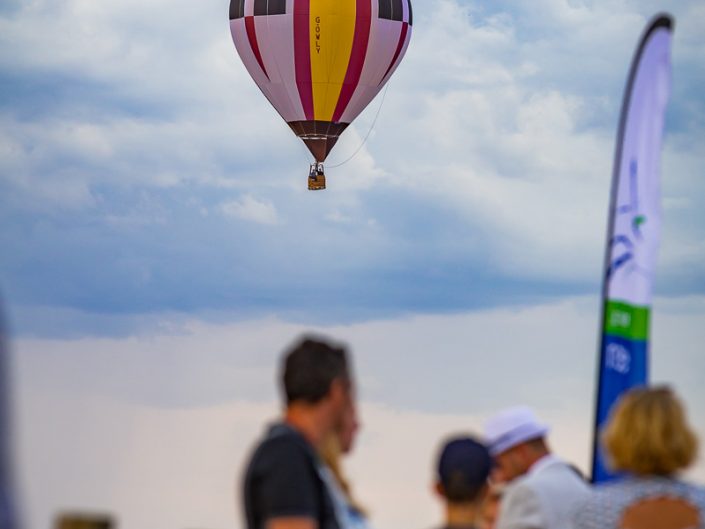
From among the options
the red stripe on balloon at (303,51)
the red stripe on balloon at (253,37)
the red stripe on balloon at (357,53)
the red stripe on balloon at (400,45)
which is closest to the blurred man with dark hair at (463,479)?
the red stripe on balloon at (303,51)

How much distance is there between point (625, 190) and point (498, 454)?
2165 mm

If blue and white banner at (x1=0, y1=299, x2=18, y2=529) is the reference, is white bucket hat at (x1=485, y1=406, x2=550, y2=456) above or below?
below

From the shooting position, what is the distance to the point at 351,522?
4434 millimetres

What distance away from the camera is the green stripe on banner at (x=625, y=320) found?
310 inches

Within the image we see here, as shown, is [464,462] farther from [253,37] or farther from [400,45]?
[400,45]

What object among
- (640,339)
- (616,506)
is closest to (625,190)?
(640,339)

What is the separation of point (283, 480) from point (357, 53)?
3024 centimetres

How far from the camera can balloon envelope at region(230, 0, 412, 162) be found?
32.8 meters

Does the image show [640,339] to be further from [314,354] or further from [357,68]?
[357,68]

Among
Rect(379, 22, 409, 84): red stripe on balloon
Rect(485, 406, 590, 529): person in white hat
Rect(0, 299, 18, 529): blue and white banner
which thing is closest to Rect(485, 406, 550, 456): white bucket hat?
Rect(485, 406, 590, 529): person in white hat

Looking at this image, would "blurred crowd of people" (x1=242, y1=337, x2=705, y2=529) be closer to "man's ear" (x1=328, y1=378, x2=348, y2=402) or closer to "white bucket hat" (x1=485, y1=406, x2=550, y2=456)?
"man's ear" (x1=328, y1=378, x2=348, y2=402)

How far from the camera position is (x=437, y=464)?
4.62 meters

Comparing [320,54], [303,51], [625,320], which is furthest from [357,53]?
[625,320]

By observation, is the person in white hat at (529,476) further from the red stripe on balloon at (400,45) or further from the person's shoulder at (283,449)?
the red stripe on balloon at (400,45)
